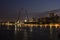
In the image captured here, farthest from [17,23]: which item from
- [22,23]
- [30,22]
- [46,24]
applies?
[46,24]

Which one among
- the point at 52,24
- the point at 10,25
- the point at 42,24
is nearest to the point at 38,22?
the point at 42,24

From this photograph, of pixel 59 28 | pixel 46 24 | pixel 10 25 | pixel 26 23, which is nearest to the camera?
pixel 59 28

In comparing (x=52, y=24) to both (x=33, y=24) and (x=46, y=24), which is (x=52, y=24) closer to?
(x=46, y=24)

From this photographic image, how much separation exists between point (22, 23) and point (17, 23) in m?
3.36

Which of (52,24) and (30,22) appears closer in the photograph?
(52,24)

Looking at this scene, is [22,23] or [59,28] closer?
[59,28]

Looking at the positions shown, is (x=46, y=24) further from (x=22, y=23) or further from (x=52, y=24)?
(x=22, y=23)

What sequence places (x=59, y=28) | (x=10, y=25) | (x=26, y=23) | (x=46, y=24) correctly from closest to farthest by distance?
(x=59, y=28), (x=46, y=24), (x=26, y=23), (x=10, y=25)

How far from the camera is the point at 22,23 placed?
128 m

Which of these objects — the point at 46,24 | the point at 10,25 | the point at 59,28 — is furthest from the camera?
the point at 10,25

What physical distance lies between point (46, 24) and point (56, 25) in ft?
29.3

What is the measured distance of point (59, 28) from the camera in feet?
358

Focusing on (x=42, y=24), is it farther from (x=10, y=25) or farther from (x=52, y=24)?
(x=10, y=25)

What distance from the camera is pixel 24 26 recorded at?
13250 cm
